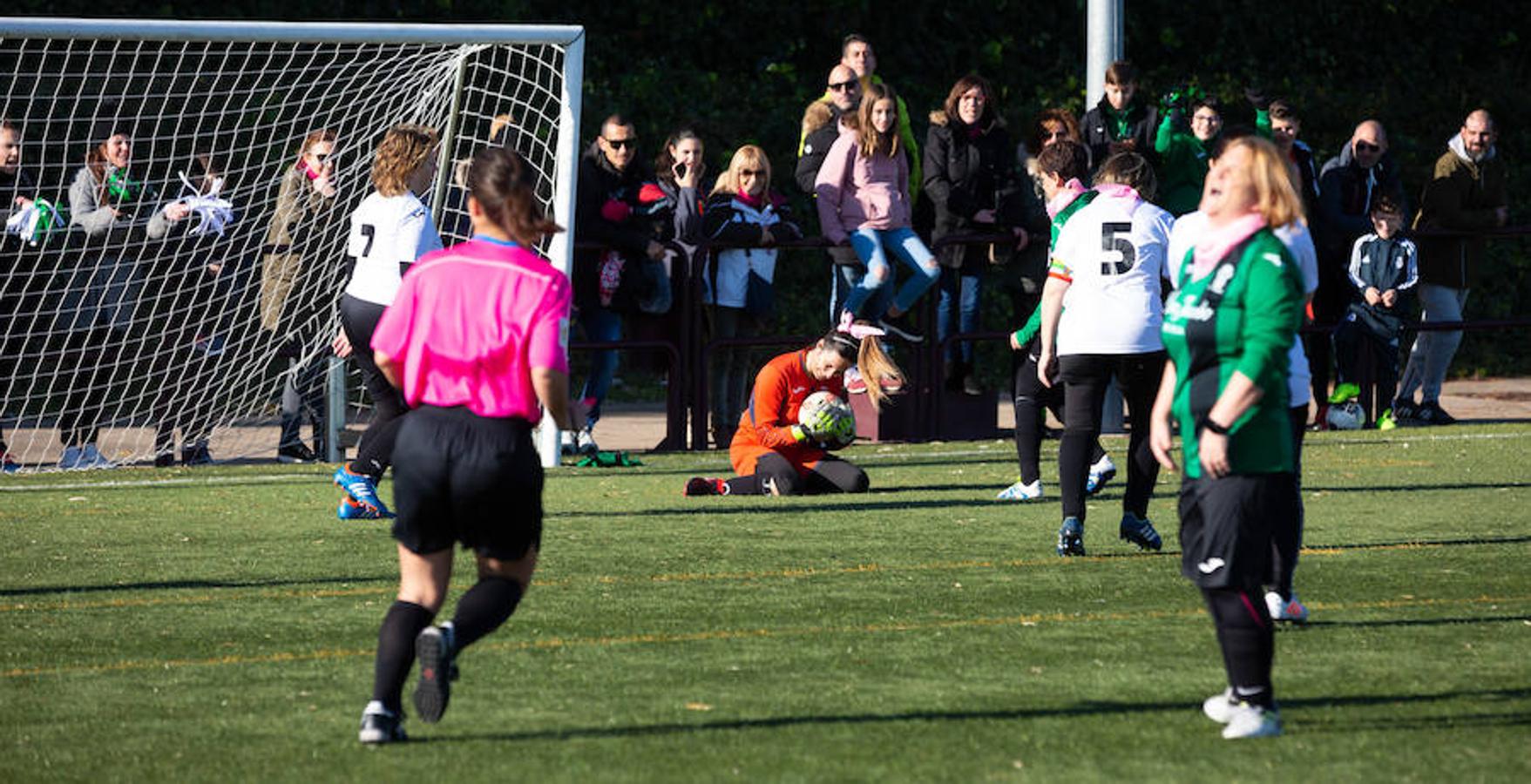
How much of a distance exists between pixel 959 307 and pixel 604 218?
8.30 ft

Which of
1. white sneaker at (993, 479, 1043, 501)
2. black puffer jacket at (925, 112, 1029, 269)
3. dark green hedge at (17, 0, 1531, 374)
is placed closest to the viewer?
white sneaker at (993, 479, 1043, 501)

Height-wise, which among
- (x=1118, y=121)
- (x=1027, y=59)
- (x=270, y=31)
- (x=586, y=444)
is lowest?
(x=586, y=444)

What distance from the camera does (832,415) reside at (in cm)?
1196

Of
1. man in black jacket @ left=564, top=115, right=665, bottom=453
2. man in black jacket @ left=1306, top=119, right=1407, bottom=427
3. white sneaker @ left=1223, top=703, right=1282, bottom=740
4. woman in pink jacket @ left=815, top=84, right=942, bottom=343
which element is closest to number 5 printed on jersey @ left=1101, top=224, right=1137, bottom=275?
white sneaker @ left=1223, top=703, right=1282, bottom=740

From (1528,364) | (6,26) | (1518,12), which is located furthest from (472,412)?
(1518,12)

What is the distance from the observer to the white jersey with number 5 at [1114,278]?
9.31 meters

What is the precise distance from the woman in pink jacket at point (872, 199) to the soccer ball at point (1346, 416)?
3.11 metres

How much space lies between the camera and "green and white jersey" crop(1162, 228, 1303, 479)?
236 inches

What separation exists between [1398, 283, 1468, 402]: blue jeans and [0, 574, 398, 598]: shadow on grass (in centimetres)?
937

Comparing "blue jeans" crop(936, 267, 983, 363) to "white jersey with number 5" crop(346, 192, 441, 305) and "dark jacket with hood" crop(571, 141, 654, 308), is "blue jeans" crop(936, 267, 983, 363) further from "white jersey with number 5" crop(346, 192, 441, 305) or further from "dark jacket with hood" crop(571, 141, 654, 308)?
"white jersey with number 5" crop(346, 192, 441, 305)

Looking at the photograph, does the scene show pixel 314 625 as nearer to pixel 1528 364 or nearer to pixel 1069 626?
pixel 1069 626

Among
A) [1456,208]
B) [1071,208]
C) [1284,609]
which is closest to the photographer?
[1284,609]

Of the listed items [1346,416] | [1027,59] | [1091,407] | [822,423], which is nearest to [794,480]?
[822,423]

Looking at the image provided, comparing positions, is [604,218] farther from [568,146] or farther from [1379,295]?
[1379,295]
